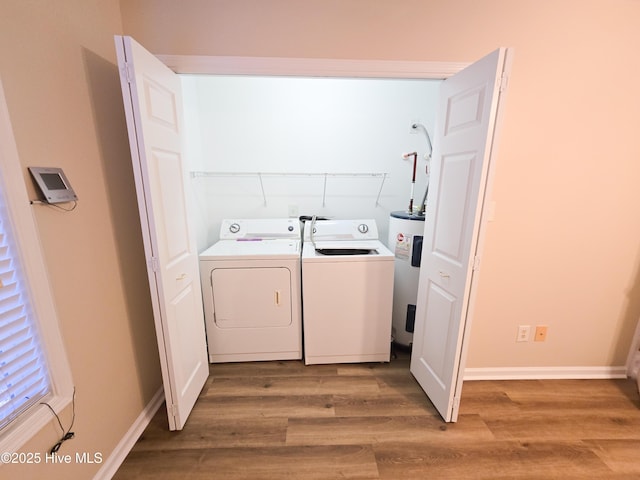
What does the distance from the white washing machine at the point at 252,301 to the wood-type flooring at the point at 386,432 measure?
0.19 meters

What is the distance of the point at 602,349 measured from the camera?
6.26 ft

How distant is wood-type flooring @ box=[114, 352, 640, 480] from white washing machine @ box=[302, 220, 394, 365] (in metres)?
0.18

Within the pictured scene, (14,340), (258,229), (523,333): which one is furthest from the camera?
(258,229)

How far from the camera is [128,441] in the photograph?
1402 millimetres

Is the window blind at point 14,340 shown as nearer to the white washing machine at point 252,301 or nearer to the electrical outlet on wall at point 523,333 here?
the white washing machine at point 252,301

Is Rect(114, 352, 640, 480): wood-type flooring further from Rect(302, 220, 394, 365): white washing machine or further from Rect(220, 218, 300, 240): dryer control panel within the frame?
Rect(220, 218, 300, 240): dryer control panel

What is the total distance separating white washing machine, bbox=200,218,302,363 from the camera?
6.27ft

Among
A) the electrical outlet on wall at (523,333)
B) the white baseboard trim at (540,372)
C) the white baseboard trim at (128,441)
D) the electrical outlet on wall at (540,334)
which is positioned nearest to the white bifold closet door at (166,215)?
the white baseboard trim at (128,441)

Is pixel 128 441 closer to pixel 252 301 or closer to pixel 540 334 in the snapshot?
pixel 252 301

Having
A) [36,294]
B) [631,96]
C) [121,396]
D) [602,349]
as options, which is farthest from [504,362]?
[36,294]

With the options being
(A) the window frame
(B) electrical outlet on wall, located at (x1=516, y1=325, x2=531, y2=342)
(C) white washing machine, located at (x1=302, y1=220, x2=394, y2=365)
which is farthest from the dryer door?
(B) electrical outlet on wall, located at (x1=516, y1=325, x2=531, y2=342)

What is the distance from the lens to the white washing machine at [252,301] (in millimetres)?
1910

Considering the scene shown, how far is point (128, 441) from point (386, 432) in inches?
55.6

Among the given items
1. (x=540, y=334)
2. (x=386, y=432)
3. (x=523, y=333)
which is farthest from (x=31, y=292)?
(x=540, y=334)
